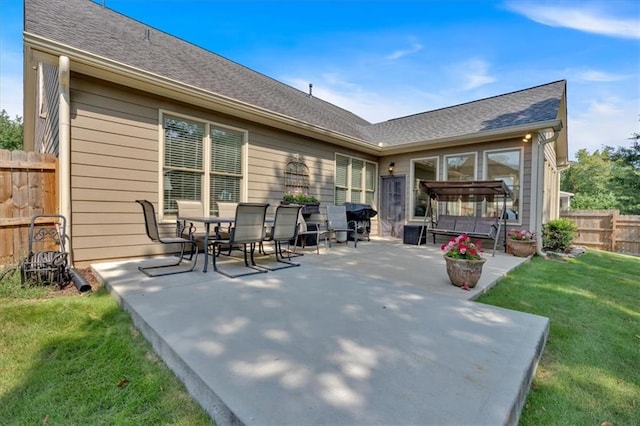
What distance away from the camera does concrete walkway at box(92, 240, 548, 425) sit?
1372 millimetres

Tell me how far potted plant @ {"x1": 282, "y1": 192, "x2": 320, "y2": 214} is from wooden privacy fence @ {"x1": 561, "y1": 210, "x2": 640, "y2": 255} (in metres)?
8.55

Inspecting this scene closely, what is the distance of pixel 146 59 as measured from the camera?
16.9 ft

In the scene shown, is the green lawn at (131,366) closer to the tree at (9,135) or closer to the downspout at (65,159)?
the downspout at (65,159)

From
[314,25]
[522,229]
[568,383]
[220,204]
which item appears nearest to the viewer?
[568,383]

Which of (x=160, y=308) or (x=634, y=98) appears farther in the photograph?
(x=634, y=98)

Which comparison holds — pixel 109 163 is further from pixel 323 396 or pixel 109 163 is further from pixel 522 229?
pixel 522 229

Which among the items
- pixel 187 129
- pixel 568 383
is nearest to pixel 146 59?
pixel 187 129

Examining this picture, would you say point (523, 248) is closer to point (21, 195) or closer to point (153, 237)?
point (153, 237)

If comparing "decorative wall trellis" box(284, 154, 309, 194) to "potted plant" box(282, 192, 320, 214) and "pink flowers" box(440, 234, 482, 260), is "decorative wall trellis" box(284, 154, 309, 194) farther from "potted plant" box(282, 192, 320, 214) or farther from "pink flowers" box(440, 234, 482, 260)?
"pink flowers" box(440, 234, 482, 260)

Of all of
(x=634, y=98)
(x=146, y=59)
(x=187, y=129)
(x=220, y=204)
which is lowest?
(x=220, y=204)

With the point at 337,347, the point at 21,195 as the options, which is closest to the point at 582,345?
the point at 337,347

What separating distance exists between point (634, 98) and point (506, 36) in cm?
724

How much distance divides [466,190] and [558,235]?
7.74ft

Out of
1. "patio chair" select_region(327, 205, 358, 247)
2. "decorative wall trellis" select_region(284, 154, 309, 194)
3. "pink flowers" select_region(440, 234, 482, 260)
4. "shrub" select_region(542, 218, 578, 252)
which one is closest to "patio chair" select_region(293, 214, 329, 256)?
"patio chair" select_region(327, 205, 358, 247)
